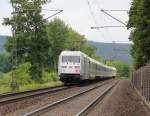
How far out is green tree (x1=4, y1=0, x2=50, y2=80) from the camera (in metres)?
67.6

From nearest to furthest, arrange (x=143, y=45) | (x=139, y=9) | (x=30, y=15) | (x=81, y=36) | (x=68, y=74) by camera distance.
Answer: (x=139, y=9) → (x=143, y=45) → (x=68, y=74) → (x=30, y=15) → (x=81, y=36)

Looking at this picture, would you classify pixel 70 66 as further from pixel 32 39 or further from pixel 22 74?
pixel 32 39

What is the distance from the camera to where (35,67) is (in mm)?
67188

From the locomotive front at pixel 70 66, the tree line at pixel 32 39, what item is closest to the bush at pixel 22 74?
the locomotive front at pixel 70 66

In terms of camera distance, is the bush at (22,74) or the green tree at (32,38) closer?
the bush at (22,74)

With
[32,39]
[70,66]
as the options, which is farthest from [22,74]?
[32,39]

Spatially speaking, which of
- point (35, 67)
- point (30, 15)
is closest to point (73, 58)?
point (35, 67)

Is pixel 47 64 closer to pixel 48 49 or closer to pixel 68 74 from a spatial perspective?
pixel 48 49

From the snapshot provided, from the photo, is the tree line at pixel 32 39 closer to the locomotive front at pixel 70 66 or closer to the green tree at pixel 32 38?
the green tree at pixel 32 38

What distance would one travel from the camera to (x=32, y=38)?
226 ft

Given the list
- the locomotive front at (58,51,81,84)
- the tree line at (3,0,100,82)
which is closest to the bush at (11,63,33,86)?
the locomotive front at (58,51,81,84)

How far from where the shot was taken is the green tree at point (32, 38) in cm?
6762

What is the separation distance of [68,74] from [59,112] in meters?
30.4

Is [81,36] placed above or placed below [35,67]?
above
